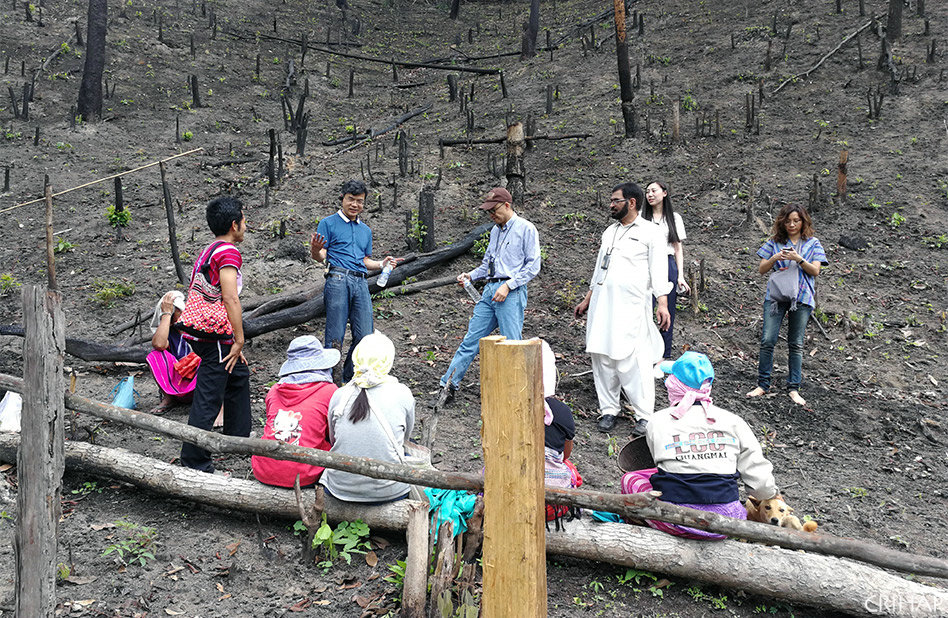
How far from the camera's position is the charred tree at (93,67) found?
1396 centimetres

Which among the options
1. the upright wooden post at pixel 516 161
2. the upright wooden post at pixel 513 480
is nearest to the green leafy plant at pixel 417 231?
the upright wooden post at pixel 516 161

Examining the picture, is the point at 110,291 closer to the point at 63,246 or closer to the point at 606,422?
the point at 63,246

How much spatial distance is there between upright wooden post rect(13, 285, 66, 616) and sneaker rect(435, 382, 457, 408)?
325cm

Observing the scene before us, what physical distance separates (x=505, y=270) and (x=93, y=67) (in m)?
12.3

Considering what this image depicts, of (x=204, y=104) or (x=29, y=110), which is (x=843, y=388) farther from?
(x=29, y=110)

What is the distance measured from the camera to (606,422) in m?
5.89

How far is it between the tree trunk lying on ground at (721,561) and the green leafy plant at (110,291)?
209 inches

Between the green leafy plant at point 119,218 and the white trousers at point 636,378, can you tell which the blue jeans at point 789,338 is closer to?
the white trousers at point 636,378

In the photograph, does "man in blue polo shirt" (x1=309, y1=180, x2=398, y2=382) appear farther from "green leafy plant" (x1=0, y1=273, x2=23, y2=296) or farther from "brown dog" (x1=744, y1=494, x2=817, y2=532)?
"green leafy plant" (x1=0, y1=273, x2=23, y2=296)

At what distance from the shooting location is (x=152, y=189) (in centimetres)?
1177

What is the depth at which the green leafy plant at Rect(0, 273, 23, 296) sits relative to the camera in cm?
893

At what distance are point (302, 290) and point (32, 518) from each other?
192 inches

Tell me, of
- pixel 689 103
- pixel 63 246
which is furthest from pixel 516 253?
pixel 689 103

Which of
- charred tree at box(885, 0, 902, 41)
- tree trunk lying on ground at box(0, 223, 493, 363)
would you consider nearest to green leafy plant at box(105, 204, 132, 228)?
tree trunk lying on ground at box(0, 223, 493, 363)
